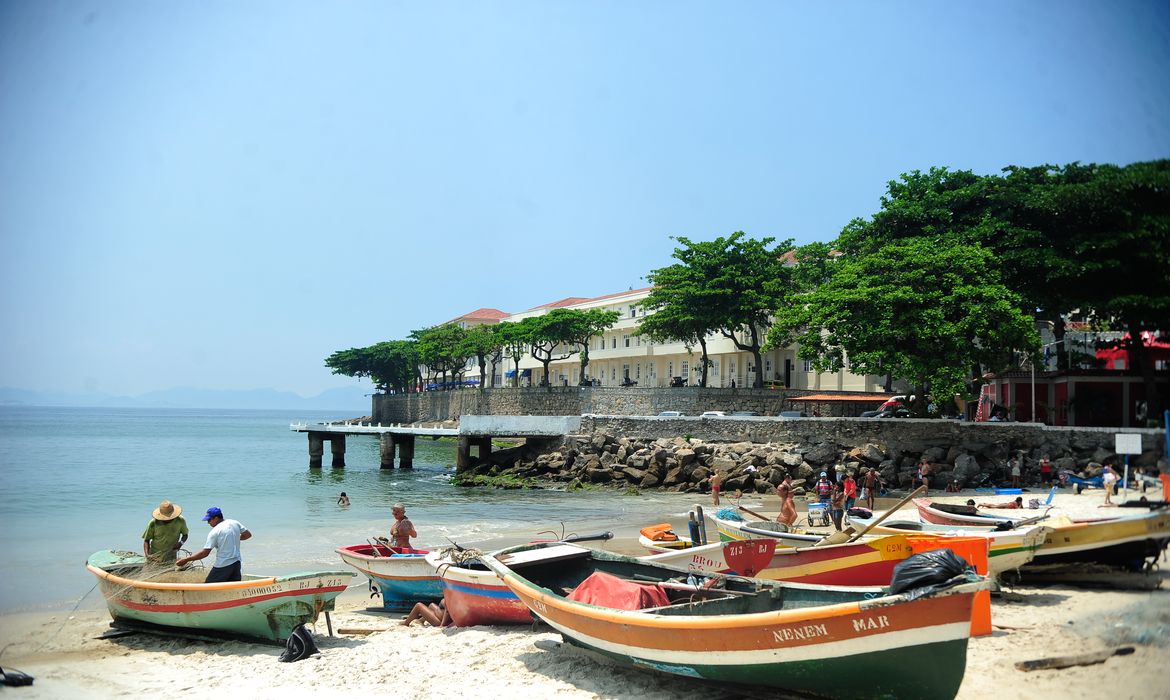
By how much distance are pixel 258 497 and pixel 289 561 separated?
20.0 metres

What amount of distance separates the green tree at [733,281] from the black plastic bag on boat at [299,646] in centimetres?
3971

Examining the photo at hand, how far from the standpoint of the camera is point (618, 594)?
9180 mm

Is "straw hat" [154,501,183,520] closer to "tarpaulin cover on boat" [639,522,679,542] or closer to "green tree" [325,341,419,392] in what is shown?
"tarpaulin cover on boat" [639,522,679,542]

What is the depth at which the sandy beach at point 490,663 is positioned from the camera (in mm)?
7648

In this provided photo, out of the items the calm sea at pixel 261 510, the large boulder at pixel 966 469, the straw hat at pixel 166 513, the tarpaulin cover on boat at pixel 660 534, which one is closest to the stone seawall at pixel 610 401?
the calm sea at pixel 261 510

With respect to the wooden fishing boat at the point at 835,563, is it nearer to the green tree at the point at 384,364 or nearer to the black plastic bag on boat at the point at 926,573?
the black plastic bag on boat at the point at 926,573

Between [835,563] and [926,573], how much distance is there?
4.50m

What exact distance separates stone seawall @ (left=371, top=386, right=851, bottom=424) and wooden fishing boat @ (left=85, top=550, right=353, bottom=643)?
35.9 metres

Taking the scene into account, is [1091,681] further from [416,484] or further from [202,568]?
[416,484]

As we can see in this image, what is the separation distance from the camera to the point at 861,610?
6.83 m

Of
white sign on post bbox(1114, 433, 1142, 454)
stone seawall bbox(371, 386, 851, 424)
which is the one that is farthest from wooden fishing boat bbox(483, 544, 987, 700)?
stone seawall bbox(371, 386, 851, 424)

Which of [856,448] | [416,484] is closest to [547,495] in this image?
[416,484]

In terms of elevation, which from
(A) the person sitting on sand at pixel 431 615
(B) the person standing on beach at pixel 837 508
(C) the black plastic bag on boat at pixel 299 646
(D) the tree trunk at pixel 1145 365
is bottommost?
(A) the person sitting on sand at pixel 431 615

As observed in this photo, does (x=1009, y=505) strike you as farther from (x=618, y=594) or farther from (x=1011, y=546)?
(x=618, y=594)
